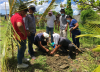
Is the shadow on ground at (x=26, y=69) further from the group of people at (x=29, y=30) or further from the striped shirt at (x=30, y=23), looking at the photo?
the striped shirt at (x=30, y=23)

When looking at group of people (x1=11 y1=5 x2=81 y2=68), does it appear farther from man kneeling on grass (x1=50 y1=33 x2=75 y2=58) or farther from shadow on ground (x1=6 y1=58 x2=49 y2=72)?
shadow on ground (x1=6 y1=58 x2=49 y2=72)

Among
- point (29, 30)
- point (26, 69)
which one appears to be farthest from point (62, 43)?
point (26, 69)

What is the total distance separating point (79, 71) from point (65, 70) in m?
0.37

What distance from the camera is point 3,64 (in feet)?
3.34

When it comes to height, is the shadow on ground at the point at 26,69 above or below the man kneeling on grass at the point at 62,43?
below

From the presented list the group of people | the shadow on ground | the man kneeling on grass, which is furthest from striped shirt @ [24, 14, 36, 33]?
the shadow on ground

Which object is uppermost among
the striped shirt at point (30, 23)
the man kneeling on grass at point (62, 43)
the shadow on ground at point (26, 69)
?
the striped shirt at point (30, 23)

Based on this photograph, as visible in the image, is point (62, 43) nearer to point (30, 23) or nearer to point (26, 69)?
point (30, 23)

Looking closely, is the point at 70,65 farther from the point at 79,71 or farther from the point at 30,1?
the point at 30,1

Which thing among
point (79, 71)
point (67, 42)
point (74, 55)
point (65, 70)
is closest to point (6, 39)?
point (65, 70)

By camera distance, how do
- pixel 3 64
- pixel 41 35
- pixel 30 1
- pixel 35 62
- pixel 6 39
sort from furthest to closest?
pixel 41 35, pixel 35 62, pixel 30 1, pixel 6 39, pixel 3 64

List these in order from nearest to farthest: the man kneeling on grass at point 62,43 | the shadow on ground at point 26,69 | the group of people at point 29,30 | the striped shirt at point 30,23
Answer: the group of people at point 29,30 < the shadow on ground at point 26,69 < the striped shirt at point 30,23 < the man kneeling on grass at point 62,43

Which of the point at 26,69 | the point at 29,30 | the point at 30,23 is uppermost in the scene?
the point at 30,23

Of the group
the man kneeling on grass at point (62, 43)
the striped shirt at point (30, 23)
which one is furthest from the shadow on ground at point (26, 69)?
the striped shirt at point (30, 23)
